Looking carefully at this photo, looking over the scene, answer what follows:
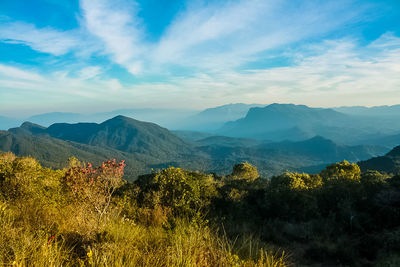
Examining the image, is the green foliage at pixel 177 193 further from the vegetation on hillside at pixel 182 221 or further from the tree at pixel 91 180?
the tree at pixel 91 180

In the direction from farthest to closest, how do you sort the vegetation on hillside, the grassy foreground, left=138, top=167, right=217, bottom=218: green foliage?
left=138, top=167, right=217, bottom=218: green foliage → the vegetation on hillside → the grassy foreground

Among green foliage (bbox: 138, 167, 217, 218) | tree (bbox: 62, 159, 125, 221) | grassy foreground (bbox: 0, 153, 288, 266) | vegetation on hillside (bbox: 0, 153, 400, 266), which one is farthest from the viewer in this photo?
green foliage (bbox: 138, 167, 217, 218)

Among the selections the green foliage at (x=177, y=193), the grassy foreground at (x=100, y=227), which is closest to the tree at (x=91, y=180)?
the grassy foreground at (x=100, y=227)

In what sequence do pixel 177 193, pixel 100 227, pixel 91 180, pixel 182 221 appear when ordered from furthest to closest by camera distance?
pixel 177 193 → pixel 91 180 → pixel 182 221 → pixel 100 227

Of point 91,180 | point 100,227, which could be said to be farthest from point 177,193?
point 100,227

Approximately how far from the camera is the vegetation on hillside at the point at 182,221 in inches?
128

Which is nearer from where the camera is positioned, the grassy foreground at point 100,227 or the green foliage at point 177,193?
the grassy foreground at point 100,227

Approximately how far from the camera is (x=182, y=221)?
5086 millimetres

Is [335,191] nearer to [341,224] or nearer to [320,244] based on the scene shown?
[341,224]

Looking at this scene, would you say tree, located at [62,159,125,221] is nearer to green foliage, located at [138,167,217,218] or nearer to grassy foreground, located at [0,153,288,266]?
grassy foreground, located at [0,153,288,266]

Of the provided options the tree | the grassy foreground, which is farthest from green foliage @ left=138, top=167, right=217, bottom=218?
the tree

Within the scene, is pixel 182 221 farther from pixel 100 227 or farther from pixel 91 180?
pixel 91 180

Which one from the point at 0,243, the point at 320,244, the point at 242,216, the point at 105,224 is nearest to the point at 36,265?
the point at 0,243

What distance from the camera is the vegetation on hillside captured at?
3.26 metres
